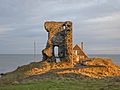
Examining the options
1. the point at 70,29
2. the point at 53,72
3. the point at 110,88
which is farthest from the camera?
the point at 70,29

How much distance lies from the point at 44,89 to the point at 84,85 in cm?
342

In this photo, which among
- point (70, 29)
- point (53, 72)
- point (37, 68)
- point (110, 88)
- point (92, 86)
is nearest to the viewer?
point (110, 88)

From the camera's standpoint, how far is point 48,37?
47906 millimetres

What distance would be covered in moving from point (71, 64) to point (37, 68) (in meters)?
4.86

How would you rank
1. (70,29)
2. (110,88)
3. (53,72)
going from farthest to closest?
(70,29)
(53,72)
(110,88)

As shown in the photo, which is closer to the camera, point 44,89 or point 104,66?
point 44,89

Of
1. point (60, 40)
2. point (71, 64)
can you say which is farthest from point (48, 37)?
point (71, 64)

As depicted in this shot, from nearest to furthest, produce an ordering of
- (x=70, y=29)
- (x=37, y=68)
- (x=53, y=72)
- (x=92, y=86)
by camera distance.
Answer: (x=92, y=86)
(x=53, y=72)
(x=37, y=68)
(x=70, y=29)

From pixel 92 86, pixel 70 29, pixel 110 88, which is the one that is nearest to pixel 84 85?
pixel 92 86

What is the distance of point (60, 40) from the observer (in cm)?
4781

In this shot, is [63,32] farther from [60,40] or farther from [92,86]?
[92,86]

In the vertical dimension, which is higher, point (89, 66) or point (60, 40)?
point (60, 40)

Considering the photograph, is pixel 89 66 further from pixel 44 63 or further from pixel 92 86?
pixel 92 86

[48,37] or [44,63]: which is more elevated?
[48,37]
